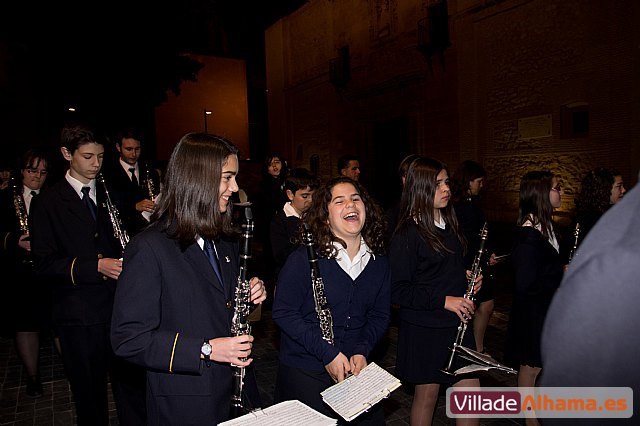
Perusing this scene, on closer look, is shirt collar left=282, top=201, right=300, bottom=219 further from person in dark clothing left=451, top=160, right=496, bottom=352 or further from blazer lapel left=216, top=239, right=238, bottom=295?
blazer lapel left=216, top=239, right=238, bottom=295

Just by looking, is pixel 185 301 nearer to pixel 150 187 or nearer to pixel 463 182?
pixel 150 187

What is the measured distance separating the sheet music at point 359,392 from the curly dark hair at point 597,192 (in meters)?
3.05

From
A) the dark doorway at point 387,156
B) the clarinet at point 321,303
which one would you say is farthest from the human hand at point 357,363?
the dark doorway at point 387,156

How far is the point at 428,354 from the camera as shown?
316 cm

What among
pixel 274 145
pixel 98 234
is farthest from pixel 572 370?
pixel 274 145

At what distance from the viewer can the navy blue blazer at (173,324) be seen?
6.50 feet

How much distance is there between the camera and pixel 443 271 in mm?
3225

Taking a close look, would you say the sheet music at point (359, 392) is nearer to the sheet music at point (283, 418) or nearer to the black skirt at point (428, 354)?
the sheet music at point (283, 418)

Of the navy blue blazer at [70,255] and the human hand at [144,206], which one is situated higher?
the human hand at [144,206]

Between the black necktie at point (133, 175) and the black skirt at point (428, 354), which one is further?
the black necktie at point (133, 175)

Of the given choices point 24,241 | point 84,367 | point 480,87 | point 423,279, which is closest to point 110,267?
point 84,367

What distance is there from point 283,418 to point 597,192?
12.6ft

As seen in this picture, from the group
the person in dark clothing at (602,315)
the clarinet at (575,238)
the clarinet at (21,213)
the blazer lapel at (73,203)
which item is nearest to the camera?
the person in dark clothing at (602,315)

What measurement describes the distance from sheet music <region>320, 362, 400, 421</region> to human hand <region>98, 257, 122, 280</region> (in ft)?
5.39
